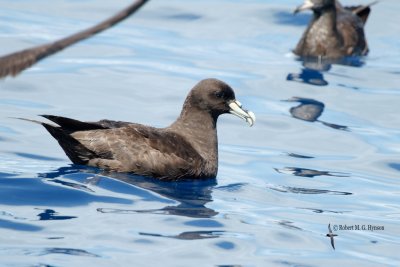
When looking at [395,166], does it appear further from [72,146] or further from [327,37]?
[327,37]

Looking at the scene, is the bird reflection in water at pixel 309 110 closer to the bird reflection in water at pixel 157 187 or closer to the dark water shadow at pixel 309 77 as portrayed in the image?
the dark water shadow at pixel 309 77

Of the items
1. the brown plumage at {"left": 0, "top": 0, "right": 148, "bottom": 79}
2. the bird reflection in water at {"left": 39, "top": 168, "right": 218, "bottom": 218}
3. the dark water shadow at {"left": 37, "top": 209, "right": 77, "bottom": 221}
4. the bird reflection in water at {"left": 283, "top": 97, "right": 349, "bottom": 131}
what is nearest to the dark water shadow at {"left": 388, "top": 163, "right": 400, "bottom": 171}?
the bird reflection in water at {"left": 283, "top": 97, "right": 349, "bottom": 131}

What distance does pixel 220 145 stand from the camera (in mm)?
12133

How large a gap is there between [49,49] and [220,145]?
4542mm

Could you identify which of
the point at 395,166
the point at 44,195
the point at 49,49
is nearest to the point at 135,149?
the point at 44,195

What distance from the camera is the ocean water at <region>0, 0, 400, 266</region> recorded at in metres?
8.47

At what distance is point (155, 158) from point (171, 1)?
9.12 m

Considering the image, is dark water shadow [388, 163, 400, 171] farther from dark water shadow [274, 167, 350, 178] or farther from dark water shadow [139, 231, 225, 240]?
dark water shadow [139, 231, 225, 240]

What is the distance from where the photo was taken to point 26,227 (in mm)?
8531

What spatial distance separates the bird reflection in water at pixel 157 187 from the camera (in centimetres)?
939

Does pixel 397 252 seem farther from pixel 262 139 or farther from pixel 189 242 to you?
pixel 262 139

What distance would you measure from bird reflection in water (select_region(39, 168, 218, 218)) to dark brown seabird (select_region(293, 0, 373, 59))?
608cm

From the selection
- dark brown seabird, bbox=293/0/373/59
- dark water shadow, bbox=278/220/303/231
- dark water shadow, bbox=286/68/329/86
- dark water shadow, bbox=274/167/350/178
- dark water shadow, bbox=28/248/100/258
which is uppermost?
dark brown seabird, bbox=293/0/373/59

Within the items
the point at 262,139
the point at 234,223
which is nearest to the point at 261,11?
the point at 262,139
